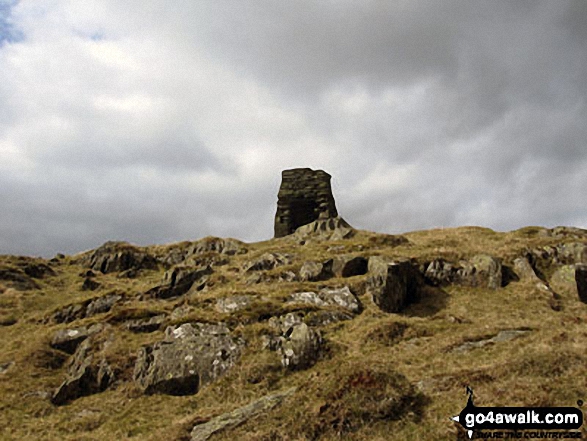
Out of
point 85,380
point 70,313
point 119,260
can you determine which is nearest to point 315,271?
point 85,380

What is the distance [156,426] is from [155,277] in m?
42.3

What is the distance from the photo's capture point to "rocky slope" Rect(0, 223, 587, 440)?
1241cm

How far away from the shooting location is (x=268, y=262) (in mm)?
40781

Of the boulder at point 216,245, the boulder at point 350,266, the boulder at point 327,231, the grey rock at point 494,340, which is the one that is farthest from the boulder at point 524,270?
the boulder at point 216,245

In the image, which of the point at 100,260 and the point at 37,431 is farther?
the point at 100,260

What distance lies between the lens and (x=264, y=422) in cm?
1267

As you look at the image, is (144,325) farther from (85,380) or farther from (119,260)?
(119,260)

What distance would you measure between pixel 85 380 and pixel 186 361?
21.5ft

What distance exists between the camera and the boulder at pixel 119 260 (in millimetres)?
59709

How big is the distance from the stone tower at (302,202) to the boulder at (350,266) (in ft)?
109

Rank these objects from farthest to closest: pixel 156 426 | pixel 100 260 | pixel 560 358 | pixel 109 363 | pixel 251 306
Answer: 1. pixel 100 260
2. pixel 251 306
3. pixel 109 363
4. pixel 156 426
5. pixel 560 358

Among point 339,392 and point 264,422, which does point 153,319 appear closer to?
point 264,422

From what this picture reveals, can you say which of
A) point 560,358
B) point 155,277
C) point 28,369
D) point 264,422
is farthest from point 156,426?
point 155,277

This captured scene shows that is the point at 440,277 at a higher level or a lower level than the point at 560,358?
higher
